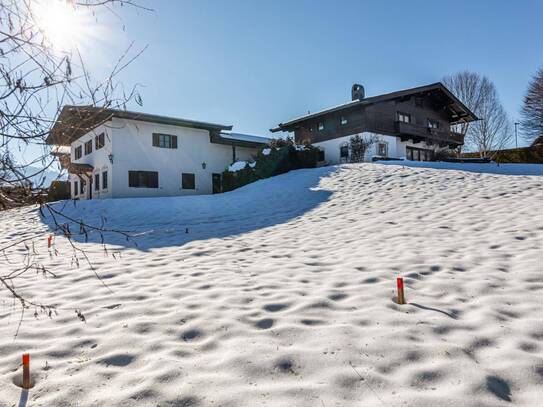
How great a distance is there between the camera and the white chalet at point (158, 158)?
21.5 meters

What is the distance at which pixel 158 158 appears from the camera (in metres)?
23.2

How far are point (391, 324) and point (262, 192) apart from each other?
12726 millimetres

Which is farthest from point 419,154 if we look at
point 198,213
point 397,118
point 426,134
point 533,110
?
point 198,213

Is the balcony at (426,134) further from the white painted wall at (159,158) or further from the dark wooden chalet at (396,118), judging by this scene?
the white painted wall at (159,158)

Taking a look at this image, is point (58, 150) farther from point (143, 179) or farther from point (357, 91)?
point (357, 91)

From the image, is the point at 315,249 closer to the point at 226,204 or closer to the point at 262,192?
the point at 226,204

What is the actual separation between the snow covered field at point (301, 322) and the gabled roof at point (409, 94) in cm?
1965

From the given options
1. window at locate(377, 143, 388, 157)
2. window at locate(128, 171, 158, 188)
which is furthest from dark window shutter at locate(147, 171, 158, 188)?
window at locate(377, 143, 388, 157)

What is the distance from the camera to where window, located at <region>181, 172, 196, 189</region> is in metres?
24.4

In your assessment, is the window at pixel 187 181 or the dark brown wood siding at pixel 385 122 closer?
the window at pixel 187 181

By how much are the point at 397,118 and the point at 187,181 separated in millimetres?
17957

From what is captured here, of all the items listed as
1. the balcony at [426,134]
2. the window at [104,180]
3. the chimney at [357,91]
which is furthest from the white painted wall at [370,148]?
the window at [104,180]

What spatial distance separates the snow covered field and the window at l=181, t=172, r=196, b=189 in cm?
1666

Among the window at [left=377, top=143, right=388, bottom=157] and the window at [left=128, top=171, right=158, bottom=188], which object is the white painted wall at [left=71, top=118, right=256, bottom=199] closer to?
the window at [left=128, top=171, right=158, bottom=188]
